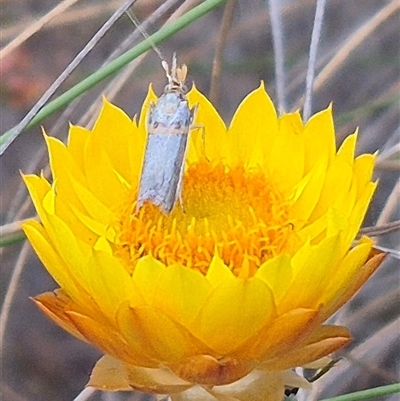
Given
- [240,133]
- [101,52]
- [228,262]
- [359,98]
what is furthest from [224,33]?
[101,52]

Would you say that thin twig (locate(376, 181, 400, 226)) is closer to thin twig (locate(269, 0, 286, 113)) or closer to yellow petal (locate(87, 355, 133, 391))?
thin twig (locate(269, 0, 286, 113))

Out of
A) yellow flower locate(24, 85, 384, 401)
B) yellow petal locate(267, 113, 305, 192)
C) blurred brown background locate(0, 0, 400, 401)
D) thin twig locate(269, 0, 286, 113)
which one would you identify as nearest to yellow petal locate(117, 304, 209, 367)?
yellow flower locate(24, 85, 384, 401)

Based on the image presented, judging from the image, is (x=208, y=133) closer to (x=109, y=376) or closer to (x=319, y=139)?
(x=319, y=139)

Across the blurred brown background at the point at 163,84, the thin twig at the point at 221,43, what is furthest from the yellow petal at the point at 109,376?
the blurred brown background at the point at 163,84

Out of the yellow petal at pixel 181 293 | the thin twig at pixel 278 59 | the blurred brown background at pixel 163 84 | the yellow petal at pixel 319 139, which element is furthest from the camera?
the blurred brown background at pixel 163 84

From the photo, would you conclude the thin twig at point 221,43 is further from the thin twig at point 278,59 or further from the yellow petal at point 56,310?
the yellow petal at point 56,310

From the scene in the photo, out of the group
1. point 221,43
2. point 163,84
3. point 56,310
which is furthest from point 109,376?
point 163,84

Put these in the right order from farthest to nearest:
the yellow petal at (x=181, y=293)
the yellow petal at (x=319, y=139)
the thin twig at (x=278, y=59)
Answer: the thin twig at (x=278, y=59) → the yellow petal at (x=319, y=139) → the yellow petal at (x=181, y=293)

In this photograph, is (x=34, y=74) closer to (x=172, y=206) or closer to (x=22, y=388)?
(x=22, y=388)
